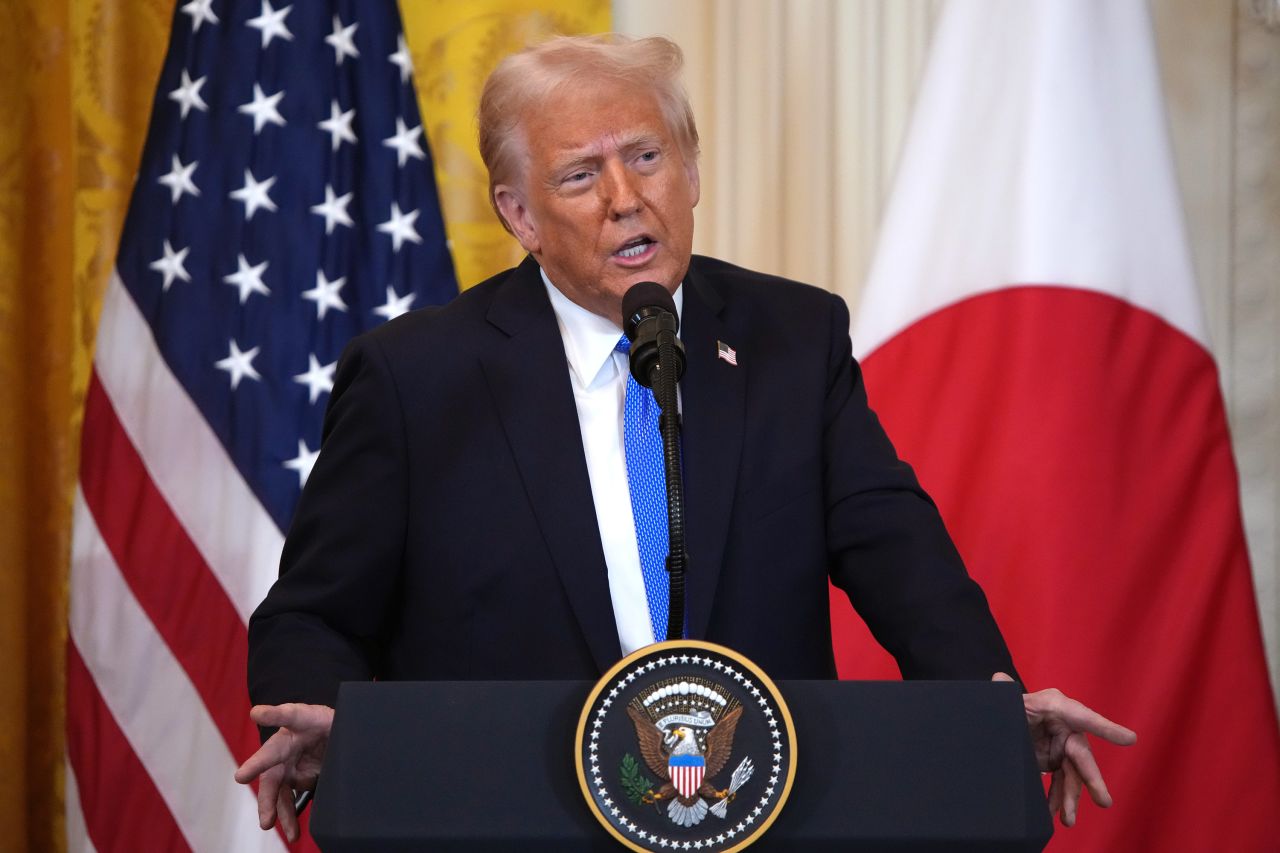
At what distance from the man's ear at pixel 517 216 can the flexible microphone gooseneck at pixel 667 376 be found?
0.50 m

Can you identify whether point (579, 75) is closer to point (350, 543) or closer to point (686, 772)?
point (350, 543)

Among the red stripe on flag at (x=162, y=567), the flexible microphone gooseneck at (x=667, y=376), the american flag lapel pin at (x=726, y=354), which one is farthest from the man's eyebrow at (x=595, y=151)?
the red stripe on flag at (x=162, y=567)

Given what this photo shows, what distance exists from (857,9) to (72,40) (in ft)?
5.48

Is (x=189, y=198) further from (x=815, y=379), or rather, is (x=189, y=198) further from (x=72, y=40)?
(x=815, y=379)

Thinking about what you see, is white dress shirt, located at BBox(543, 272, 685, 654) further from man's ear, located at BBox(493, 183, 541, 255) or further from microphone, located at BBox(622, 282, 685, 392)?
microphone, located at BBox(622, 282, 685, 392)

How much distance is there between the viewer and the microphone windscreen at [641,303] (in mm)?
1306

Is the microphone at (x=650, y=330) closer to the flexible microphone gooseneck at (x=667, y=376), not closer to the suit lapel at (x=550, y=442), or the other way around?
the flexible microphone gooseneck at (x=667, y=376)

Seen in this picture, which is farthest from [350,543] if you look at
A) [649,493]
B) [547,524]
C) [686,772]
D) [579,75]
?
[686,772]

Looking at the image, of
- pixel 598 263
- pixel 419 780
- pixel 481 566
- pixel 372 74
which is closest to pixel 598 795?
pixel 419 780

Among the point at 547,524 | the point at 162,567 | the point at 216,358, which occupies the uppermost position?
the point at 547,524

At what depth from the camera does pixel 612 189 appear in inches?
66.4

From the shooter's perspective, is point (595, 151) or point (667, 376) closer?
point (667, 376)

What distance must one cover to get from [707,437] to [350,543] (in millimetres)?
423

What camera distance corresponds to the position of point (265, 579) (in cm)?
288
